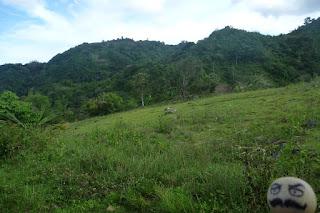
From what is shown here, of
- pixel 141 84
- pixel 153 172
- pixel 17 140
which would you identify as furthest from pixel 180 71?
pixel 153 172

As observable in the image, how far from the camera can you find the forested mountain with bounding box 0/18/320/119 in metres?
A: 54.2

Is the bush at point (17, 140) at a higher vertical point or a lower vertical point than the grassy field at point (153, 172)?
higher

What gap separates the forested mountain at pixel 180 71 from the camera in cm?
5419

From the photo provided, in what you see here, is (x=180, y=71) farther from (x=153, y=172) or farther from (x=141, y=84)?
(x=153, y=172)

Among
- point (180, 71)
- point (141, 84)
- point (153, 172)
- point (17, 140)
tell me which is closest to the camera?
point (153, 172)

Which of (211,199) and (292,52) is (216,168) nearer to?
(211,199)

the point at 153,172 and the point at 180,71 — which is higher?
the point at 180,71

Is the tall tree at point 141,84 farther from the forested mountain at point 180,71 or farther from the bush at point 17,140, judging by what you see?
the bush at point 17,140

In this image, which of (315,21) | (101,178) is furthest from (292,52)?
(101,178)

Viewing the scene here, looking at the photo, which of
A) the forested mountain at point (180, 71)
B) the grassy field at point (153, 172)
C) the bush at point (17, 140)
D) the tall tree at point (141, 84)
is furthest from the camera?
the tall tree at point (141, 84)

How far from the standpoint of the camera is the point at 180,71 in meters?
55.8

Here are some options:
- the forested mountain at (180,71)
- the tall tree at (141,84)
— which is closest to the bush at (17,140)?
the forested mountain at (180,71)

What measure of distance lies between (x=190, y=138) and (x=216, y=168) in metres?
4.74

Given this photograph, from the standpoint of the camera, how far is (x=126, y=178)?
725 cm
